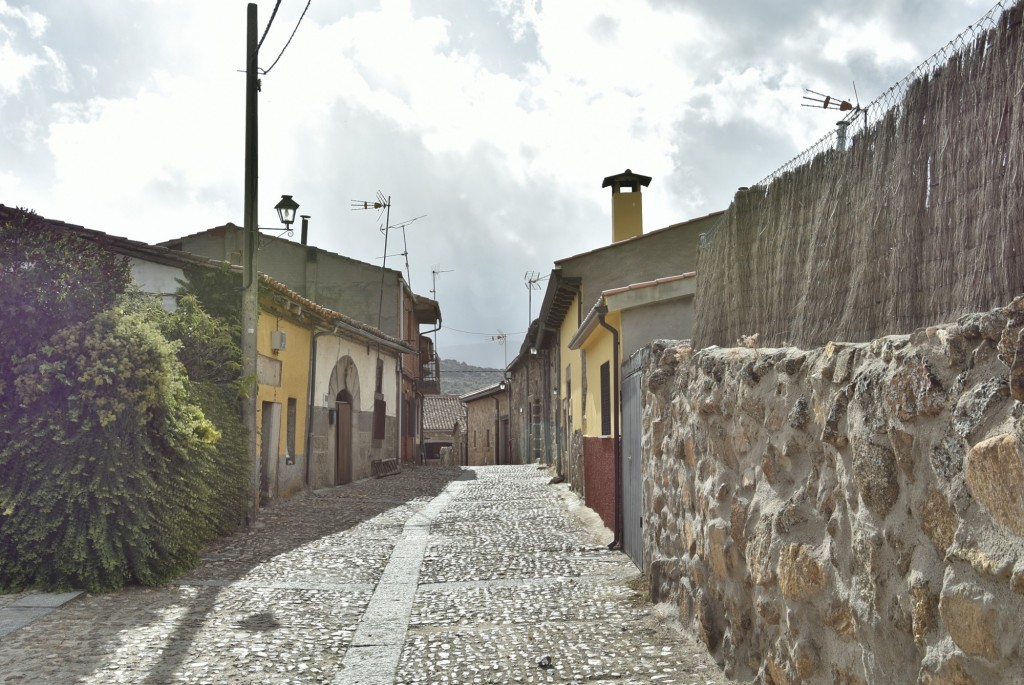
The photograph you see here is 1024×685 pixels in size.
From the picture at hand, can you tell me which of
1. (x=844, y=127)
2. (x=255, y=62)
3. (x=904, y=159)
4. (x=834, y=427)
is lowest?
(x=834, y=427)

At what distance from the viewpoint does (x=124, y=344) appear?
23.1ft

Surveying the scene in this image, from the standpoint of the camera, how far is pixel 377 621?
587 cm

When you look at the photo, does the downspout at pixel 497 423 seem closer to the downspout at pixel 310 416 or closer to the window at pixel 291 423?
the downspout at pixel 310 416

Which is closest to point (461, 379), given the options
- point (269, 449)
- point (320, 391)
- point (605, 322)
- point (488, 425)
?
point (488, 425)

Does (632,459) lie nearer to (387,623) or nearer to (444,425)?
(387,623)

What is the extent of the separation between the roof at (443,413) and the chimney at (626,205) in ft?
78.7

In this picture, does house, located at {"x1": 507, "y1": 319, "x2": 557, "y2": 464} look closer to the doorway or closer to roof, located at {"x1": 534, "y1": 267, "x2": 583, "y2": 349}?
roof, located at {"x1": 534, "y1": 267, "x2": 583, "y2": 349}

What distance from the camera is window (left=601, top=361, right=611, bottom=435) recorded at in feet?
35.3

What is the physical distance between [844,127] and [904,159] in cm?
51

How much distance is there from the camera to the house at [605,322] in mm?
9422

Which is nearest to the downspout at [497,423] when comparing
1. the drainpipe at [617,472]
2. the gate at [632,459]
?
the drainpipe at [617,472]

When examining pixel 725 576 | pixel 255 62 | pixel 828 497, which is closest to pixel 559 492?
pixel 255 62

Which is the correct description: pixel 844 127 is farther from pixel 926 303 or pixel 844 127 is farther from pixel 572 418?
pixel 572 418

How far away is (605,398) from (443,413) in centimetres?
3323
